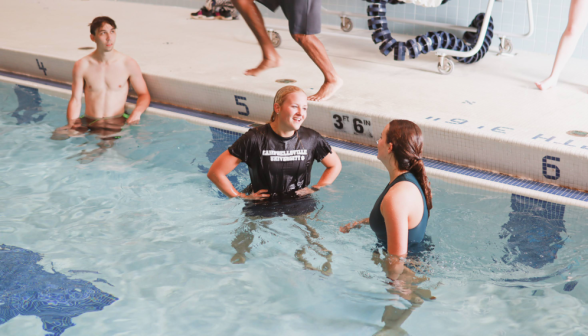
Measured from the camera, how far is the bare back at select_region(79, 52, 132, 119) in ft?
15.4

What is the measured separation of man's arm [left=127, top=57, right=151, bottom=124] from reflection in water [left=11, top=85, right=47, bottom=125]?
2.92 feet

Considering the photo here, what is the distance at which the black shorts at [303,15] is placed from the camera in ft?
14.3

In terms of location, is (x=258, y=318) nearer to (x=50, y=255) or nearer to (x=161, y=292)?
(x=161, y=292)

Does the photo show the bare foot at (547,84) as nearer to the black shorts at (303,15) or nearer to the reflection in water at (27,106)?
the black shorts at (303,15)

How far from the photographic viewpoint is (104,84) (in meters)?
4.75

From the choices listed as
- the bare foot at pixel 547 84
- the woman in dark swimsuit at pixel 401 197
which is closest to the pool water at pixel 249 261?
the woman in dark swimsuit at pixel 401 197

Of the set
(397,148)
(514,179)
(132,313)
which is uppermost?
(397,148)

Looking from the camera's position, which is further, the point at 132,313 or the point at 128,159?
the point at 128,159

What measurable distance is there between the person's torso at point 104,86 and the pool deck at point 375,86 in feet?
1.84

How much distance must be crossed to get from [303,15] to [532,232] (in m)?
2.29

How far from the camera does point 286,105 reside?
111 inches

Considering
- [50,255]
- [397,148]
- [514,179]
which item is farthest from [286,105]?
[514,179]

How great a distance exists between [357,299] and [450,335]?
0.44 meters

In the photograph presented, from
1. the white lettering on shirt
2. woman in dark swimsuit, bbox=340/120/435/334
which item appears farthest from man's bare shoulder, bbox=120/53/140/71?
woman in dark swimsuit, bbox=340/120/435/334
